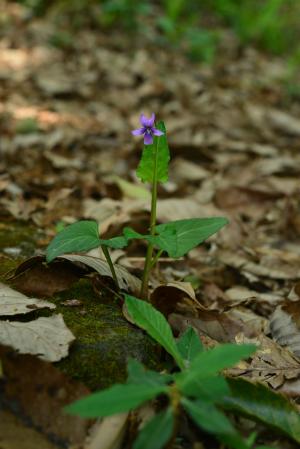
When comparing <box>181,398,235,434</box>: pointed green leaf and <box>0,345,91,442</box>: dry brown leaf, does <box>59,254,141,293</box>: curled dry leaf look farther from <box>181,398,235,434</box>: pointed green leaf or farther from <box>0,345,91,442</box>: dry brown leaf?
<box>181,398,235,434</box>: pointed green leaf

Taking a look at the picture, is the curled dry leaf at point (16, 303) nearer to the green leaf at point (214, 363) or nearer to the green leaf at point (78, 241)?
the green leaf at point (78, 241)

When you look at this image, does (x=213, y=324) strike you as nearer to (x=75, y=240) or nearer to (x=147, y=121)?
(x=75, y=240)

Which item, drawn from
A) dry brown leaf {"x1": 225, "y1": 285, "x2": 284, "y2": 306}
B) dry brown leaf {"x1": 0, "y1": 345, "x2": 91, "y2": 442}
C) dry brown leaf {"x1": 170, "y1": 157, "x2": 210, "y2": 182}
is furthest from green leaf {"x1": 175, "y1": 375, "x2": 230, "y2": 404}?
dry brown leaf {"x1": 170, "y1": 157, "x2": 210, "y2": 182}

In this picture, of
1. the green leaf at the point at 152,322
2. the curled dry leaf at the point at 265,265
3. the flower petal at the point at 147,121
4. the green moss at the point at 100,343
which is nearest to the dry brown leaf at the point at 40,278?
the green moss at the point at 100,343

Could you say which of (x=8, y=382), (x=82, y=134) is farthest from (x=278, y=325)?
(x=82, y=134)

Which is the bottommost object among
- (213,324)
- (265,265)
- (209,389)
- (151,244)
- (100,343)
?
(265,265)

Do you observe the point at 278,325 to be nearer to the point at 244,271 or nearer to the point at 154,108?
the point at 244,271

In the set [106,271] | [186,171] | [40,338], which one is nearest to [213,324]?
[106,271]
